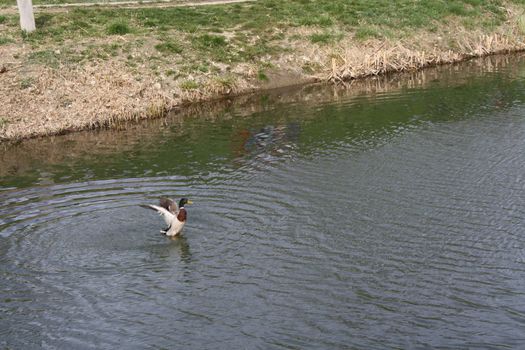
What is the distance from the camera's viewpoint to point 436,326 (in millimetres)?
16484

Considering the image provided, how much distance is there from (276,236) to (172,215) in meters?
3.02

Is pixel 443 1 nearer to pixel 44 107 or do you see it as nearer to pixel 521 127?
pixel 521 127

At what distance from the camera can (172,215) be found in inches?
853

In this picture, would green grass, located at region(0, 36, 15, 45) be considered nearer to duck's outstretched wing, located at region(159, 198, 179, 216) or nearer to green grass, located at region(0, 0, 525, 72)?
green grass, located at region(0, 0, 525, 72)

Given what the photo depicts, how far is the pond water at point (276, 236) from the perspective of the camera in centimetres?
1698

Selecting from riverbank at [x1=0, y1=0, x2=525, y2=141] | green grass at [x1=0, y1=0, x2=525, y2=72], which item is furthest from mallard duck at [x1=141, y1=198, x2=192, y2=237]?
green grass at [x1=0, y1=0, x2=525, y2=72]

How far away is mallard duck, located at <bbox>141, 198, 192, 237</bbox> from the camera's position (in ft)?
70.2

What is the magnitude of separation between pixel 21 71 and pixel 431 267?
90.0 feet

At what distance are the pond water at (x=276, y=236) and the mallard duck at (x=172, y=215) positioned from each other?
348 millimetres

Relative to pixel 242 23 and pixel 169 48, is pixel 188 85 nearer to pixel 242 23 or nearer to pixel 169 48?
pixel 169 48

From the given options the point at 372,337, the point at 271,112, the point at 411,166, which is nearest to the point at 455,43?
the point at 271,112

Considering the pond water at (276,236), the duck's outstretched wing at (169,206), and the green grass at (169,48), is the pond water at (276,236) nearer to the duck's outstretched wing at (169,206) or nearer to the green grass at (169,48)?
the duck's outstretched wing at (169,206)

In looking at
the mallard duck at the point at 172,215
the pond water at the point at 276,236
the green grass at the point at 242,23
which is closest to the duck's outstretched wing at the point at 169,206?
the mallard duck at the point at 172,215

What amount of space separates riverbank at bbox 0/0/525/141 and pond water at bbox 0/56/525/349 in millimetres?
2998
